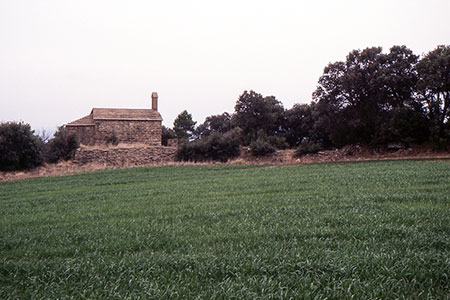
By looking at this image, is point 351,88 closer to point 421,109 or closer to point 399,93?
point 399,93

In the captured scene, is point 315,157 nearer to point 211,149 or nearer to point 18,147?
point 211,149

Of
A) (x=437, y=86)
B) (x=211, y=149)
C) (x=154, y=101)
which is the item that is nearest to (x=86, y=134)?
(x=154, y=101)

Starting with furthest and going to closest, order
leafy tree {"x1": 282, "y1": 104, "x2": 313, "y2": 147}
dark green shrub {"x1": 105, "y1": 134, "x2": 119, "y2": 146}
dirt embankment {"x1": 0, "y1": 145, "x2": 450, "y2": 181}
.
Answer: leafy tree {"x1": 282, "y1": 104, "x2": 313, "y2": 147} < dark green shrub {"x1": 105, "y1": 134, "x2": 119, "y2": 146} < dirt embankment {"x1": 0, "y1": 145, "x2": 450, "y2": 181}

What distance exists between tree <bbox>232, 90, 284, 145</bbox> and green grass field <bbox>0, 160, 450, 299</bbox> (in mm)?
25533

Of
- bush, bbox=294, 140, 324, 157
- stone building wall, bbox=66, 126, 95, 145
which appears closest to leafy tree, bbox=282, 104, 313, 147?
bush, bbox=294, 140, 324, 157

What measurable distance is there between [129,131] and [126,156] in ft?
26.7

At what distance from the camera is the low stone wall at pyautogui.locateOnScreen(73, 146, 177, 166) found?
26844mm

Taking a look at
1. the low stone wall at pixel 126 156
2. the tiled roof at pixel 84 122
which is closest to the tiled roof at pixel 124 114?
the tiled roof at pixel 84 122

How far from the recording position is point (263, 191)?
9.44 m

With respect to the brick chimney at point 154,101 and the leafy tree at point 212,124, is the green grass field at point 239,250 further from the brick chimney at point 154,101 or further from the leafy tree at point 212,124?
the leafy tree at point 212,124

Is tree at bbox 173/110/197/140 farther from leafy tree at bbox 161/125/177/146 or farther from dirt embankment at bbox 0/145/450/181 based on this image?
dirt embankment at bbox 0/145/450/181

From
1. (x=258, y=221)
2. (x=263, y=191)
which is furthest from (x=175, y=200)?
(x=258, y=221)

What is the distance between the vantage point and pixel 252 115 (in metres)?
33.2

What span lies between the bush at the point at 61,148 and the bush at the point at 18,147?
2.82 meters
